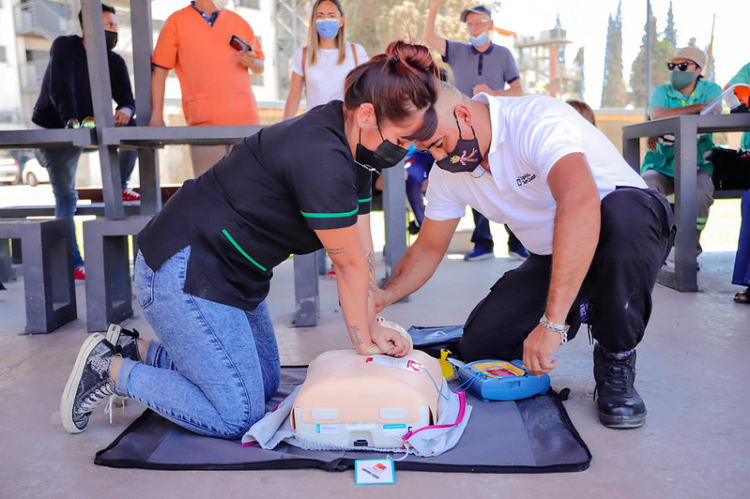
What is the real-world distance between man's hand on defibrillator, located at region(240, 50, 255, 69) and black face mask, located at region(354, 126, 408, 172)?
2.17 meters

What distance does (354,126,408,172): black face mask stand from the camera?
1.82 metres

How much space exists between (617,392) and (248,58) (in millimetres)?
2672

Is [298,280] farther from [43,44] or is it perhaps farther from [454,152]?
[43,44]

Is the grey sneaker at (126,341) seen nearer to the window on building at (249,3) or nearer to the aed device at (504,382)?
the aed device at (504,382)

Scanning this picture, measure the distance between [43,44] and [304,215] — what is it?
18082 millimetres

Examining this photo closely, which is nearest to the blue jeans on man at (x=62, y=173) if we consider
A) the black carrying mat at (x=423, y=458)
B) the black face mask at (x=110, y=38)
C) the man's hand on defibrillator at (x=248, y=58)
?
the black face mask at (x=110, y=38)

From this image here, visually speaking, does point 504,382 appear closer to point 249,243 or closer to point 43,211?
point 249,243

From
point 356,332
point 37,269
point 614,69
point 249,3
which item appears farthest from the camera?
point 249,3

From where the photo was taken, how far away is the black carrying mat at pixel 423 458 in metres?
1.74

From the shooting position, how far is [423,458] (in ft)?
5.84

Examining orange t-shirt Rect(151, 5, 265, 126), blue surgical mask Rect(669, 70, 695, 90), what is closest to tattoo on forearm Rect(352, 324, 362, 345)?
orange t-shirt Rect(151, 5, 265, 126)

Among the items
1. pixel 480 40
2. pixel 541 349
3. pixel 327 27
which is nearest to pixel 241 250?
pixel 541 349

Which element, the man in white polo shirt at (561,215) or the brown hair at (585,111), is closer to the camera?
the man in white polo shirt at (561,215)

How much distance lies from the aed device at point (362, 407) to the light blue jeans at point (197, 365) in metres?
0.18
